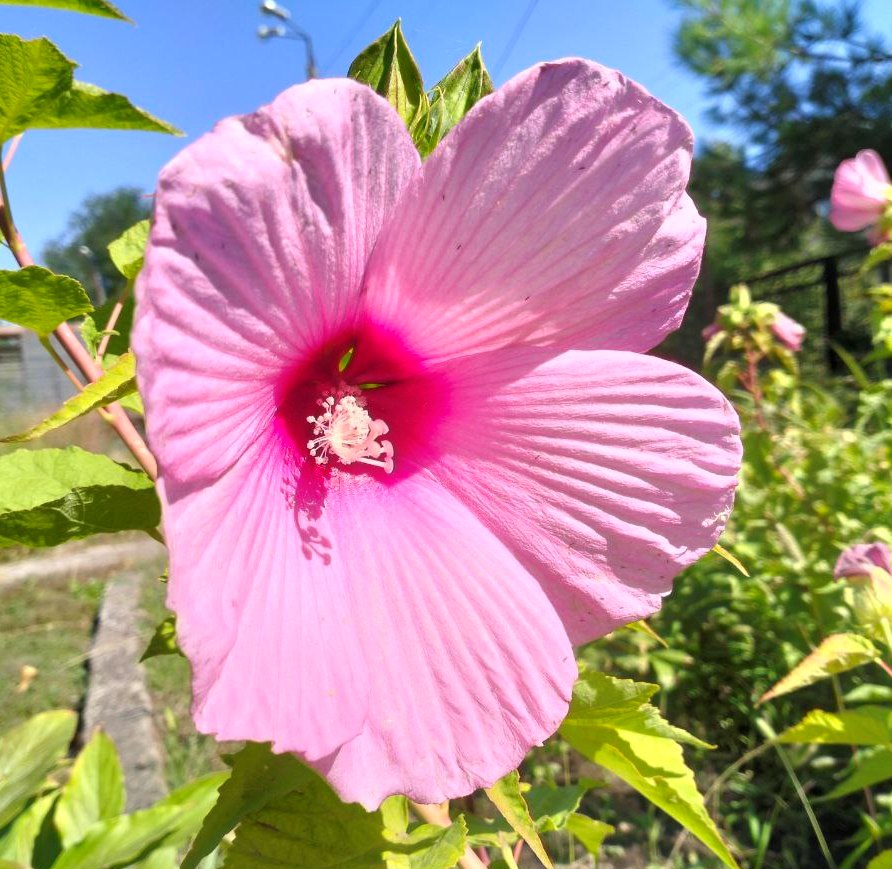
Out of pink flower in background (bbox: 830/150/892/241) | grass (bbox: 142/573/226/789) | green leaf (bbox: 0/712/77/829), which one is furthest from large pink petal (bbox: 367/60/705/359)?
pink flower in background (bbox: 830/150/892/241)

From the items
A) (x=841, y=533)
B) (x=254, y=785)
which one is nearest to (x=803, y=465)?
(x=841, y=533)

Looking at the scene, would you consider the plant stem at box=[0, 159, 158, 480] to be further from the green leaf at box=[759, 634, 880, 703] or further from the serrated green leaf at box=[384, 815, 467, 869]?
the green leaf at box=[759, 634, 880, 703]

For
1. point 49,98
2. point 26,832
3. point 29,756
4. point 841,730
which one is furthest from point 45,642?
point 49,98

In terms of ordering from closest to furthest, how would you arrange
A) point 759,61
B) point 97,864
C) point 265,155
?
point 265,155 < point 97,864 < point 759,61

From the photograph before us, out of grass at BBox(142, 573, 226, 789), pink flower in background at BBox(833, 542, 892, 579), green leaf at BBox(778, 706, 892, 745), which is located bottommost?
grass at BBox(142, 573, 226, 789)

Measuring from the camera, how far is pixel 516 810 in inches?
22.8

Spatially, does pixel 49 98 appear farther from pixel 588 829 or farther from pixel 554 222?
pixel 588 829

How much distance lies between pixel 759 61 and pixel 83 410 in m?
9.72

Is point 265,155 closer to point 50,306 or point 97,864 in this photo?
point 50,306

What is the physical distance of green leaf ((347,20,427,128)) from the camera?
550mm

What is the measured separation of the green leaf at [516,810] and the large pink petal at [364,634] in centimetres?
9

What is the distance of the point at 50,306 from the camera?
0.56 meters

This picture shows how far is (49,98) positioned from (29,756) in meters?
1.09

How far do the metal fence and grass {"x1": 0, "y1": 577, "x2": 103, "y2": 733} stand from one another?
5.87 metres
